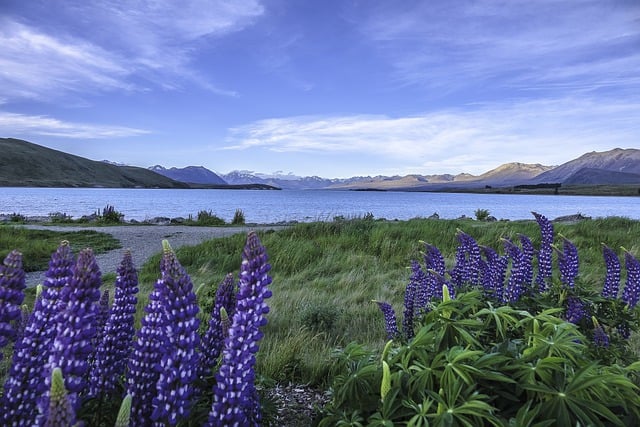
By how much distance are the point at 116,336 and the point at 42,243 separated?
1342 centimetres

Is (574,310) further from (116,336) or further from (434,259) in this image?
(116,336)

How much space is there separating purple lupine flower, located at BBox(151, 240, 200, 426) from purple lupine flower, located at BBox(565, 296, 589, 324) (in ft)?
8.91

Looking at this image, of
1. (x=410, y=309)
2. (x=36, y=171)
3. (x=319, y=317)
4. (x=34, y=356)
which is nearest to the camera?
Answer: (x=34, y=356)

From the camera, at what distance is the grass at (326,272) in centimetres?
473

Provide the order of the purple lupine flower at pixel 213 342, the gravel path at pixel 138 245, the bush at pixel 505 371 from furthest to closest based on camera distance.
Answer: the gravel path at pixel 138 245 < the purple lupine flower at pixel 213 342 < the bush at pixel 505 371

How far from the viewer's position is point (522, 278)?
3.29 m

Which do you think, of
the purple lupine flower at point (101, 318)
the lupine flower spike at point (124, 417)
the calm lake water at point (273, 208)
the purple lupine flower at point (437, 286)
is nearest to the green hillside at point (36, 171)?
the calm lake water at point (273, 208)

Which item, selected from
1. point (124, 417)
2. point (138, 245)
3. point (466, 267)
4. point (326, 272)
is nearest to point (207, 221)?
point (138, 245)

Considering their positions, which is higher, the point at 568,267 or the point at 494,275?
the point at 568,267

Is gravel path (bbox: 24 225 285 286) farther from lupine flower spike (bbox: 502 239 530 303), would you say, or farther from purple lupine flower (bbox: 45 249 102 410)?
purple lupine flower (bbox: 45 249 102 410)

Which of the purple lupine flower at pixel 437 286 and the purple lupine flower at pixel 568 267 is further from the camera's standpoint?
the purple lupine flower at pixel 437 286

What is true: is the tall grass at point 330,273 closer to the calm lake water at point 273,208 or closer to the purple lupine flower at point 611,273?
the purple lupine flower at point 611,273

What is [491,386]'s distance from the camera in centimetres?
194

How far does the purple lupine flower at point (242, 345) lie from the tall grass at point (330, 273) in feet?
7.91
